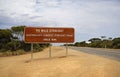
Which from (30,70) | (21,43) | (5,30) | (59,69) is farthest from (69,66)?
(5,30)

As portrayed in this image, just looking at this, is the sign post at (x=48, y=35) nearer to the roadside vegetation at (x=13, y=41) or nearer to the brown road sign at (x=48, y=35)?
the brown road sign at (x=48, y=35)

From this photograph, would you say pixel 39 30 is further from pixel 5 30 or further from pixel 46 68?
pixel 5 30

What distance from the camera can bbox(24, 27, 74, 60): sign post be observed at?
25250 millimetres

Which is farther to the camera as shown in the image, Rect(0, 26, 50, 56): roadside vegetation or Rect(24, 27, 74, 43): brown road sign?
Rect(0, 26, 50, 56): roadside vegetation

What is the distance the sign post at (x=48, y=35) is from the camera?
2525cm

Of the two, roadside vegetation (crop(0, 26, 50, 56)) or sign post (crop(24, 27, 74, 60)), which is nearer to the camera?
sign post (crop(24, 27, 74, 60))

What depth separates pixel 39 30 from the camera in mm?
25344

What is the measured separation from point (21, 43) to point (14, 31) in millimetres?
3544

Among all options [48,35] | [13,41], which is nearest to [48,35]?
[48,35]

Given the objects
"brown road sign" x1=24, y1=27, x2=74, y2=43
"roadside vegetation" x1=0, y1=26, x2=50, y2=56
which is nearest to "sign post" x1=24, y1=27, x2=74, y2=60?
"brown road sign" x1=24, y1=27, x2=74, y2=43

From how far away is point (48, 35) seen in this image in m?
25.8

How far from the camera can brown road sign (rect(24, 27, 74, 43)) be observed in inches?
994

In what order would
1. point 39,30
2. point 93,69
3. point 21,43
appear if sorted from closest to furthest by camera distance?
point 93,69, point 39,30, point 21,43

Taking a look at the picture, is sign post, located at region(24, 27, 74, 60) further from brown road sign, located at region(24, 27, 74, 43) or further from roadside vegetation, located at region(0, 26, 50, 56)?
roadside vegetation, located at region(0, 26, 50, 56)
